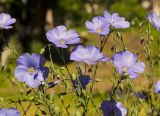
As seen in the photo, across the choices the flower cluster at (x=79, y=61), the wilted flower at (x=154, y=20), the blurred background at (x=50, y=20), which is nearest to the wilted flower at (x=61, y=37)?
the flower cluster at (x=79, y=61)

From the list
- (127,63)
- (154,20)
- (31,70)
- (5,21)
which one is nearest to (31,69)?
(31,70)

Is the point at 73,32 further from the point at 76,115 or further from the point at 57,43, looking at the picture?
the point at 76,115

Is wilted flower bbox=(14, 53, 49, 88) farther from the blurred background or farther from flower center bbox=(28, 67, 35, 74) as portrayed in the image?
the blurred background

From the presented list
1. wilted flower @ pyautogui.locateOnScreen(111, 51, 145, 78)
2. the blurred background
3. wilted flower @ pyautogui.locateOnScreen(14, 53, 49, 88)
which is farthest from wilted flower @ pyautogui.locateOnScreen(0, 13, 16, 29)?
the blurred background

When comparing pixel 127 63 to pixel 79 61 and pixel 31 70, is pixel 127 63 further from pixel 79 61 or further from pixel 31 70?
pixel 31 70

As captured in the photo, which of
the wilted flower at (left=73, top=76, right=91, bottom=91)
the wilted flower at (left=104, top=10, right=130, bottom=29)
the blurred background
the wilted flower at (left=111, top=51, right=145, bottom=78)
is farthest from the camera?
the blurred background

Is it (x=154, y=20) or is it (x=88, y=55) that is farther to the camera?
(x=154, y=20)
